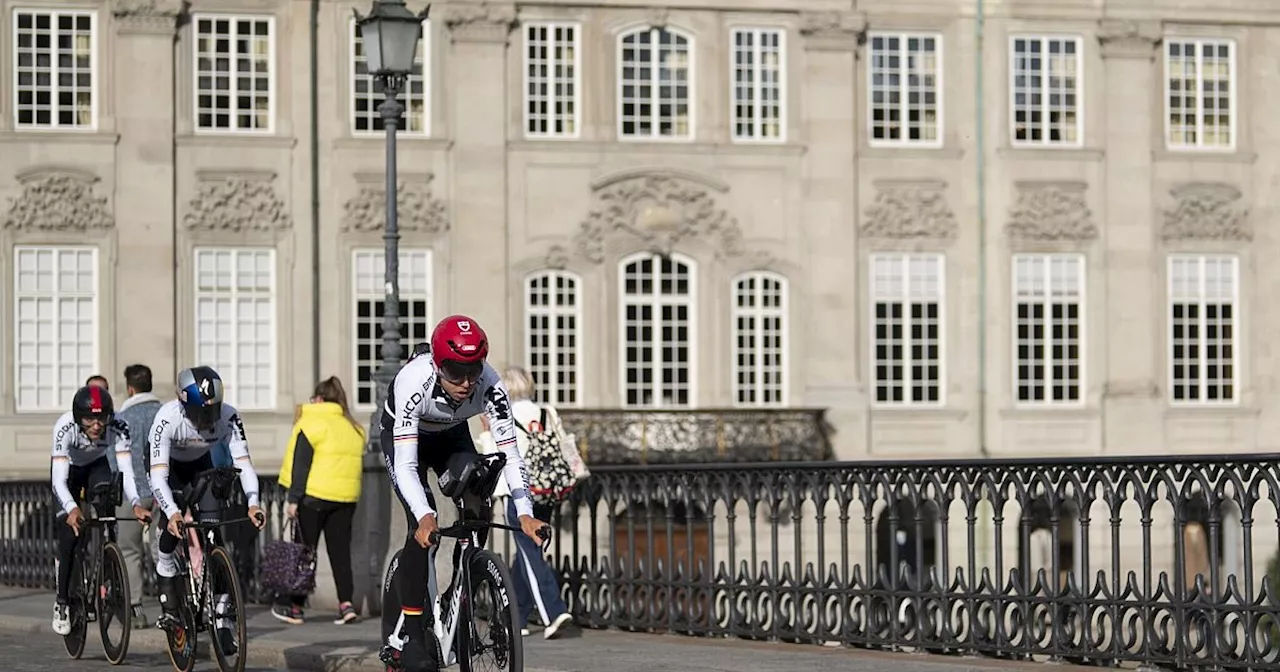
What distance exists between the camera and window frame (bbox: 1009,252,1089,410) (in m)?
43.8

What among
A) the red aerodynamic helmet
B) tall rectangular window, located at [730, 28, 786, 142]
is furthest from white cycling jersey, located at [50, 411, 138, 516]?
tall rectangular window, located at [730, 28, 786, 142]

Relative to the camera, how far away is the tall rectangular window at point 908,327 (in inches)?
1713

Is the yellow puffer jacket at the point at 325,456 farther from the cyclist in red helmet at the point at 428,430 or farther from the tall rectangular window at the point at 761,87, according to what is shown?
the tall rectangular window at the point at 761,87

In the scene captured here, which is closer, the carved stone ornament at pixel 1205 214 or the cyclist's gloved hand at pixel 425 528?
the cyclist's gloved hand at pixel 425 528

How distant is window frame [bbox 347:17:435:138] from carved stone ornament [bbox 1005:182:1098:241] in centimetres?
964

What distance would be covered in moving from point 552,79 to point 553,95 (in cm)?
25

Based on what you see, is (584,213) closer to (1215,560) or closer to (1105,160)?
(1105,160)

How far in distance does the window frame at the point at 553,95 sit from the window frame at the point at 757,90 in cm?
189

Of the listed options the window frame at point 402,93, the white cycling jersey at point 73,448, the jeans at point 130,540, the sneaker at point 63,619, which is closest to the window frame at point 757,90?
the window frame at point 402,93

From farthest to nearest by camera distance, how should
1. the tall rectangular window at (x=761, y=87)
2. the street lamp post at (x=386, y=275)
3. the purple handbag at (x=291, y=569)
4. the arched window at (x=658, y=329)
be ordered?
the tall rectangular window at (x=761, y=87) < the arched window at (x=658, y=329) < the street lamp post at (x=386, y=275) < the purple handbag at (x=291, y=569)

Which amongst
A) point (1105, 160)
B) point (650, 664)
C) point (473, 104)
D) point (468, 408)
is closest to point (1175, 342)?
point (1105, 160)

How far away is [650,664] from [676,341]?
91.2ft

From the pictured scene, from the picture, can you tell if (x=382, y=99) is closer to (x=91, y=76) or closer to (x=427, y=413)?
(x=91, y=76)

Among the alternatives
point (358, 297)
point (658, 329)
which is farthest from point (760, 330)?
point (358, 297)
